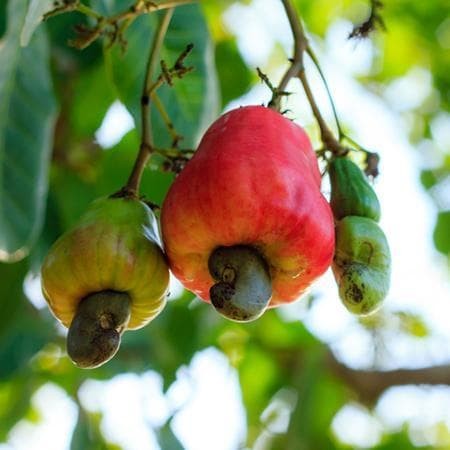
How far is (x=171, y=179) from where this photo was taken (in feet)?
5.60

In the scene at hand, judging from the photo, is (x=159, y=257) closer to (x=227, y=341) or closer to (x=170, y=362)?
(x=170, y=362)

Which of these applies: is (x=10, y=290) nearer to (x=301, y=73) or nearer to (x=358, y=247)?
(x=301, y=73)

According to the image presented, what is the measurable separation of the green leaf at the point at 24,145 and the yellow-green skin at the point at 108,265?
0.52m

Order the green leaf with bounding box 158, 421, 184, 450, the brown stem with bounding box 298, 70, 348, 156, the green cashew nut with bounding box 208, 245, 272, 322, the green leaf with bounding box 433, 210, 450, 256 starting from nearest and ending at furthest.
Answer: the green cashew nut with bounding box 208, 245, 272, 322 < the brown stem with bounding box 298, 70, 348, 156 < the green leaf with bounding box 158, 421, 184, 450 < the green leaf with bounding box 433, 210, 450, 256

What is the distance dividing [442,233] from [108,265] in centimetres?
179

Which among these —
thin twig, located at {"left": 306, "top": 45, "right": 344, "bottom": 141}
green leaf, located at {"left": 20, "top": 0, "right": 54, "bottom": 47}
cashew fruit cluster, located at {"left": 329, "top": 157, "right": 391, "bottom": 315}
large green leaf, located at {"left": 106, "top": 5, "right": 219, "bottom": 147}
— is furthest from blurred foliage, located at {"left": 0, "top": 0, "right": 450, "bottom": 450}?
cashew fruit cluster, located at {"left": 329, "top": 157, "right": 391, "bottom": 315}

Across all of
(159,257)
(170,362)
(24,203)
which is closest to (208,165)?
(159,257)

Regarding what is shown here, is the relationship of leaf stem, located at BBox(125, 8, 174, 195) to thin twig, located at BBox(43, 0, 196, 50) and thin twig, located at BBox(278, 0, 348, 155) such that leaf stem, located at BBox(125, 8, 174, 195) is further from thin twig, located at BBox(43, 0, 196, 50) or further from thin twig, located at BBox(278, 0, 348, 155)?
thin twig, located at BBox(278, 0, 348, 155)

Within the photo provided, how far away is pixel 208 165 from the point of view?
3.49 ft

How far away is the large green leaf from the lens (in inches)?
63.6

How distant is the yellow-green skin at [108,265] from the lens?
109cm

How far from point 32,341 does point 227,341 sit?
2.09 ft

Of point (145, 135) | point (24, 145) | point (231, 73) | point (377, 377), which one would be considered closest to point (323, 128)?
point (145, 135)

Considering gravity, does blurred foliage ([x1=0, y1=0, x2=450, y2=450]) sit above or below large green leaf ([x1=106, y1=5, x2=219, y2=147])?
below
